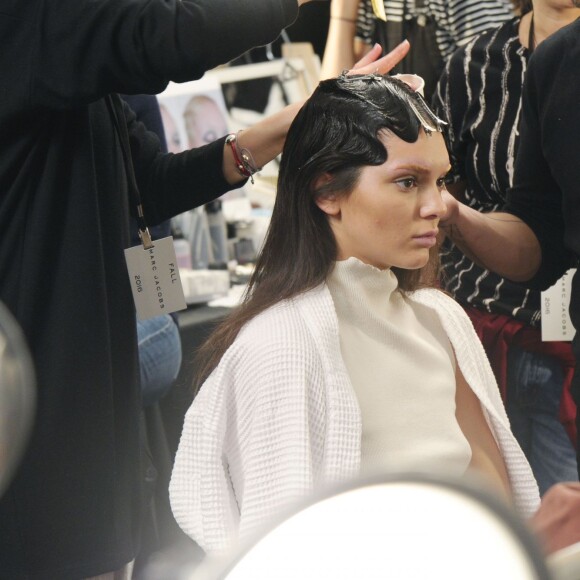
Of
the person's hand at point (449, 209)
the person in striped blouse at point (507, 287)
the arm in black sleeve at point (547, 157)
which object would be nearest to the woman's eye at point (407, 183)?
the person's hand at point (449, 209)

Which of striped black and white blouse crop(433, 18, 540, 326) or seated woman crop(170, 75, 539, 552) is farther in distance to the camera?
striped black and white blouse crop(433, 18, 540, 326)

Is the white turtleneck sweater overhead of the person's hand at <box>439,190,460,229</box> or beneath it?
beneath

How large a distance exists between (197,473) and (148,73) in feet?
1.64

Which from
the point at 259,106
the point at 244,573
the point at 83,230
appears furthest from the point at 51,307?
the point at 259,106

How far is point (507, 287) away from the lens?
175cm

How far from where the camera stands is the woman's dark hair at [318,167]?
1.20 m

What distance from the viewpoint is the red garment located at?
1715mm

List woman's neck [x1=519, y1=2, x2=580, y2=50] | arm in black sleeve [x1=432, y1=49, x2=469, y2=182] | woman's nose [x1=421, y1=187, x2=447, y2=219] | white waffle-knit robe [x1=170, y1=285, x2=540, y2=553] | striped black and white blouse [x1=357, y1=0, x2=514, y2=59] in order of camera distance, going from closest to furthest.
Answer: white waffle-knit robe [x1=170, y1=285, x2=540, y2=553]
woman's nose [x1=421, y1=187, x2=447, y2=219]
woman's neck [x1=519, y1=2, x2=580, y2=50]
arm in black sleeve [x1=432, y1=49, x2=469, y2=182]
striped black and white blouse [x1=357, y1=0, x2=514, y2=59]

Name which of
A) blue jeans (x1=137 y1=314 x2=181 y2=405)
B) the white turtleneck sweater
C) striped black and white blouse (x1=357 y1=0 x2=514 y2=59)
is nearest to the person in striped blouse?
striped black and white blouse (x1=357 y1=0 x2=514 y2=59)

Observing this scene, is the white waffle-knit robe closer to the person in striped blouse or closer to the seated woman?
the seated woman

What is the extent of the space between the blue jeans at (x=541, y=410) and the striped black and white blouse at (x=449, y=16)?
72cm

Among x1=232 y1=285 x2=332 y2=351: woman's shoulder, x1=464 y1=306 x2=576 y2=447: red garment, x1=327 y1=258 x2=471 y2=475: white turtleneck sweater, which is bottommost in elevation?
x1=464 y1=306 x2=576 y2=447: red garment

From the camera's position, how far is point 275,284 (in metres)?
1.22

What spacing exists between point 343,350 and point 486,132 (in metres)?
0.74
